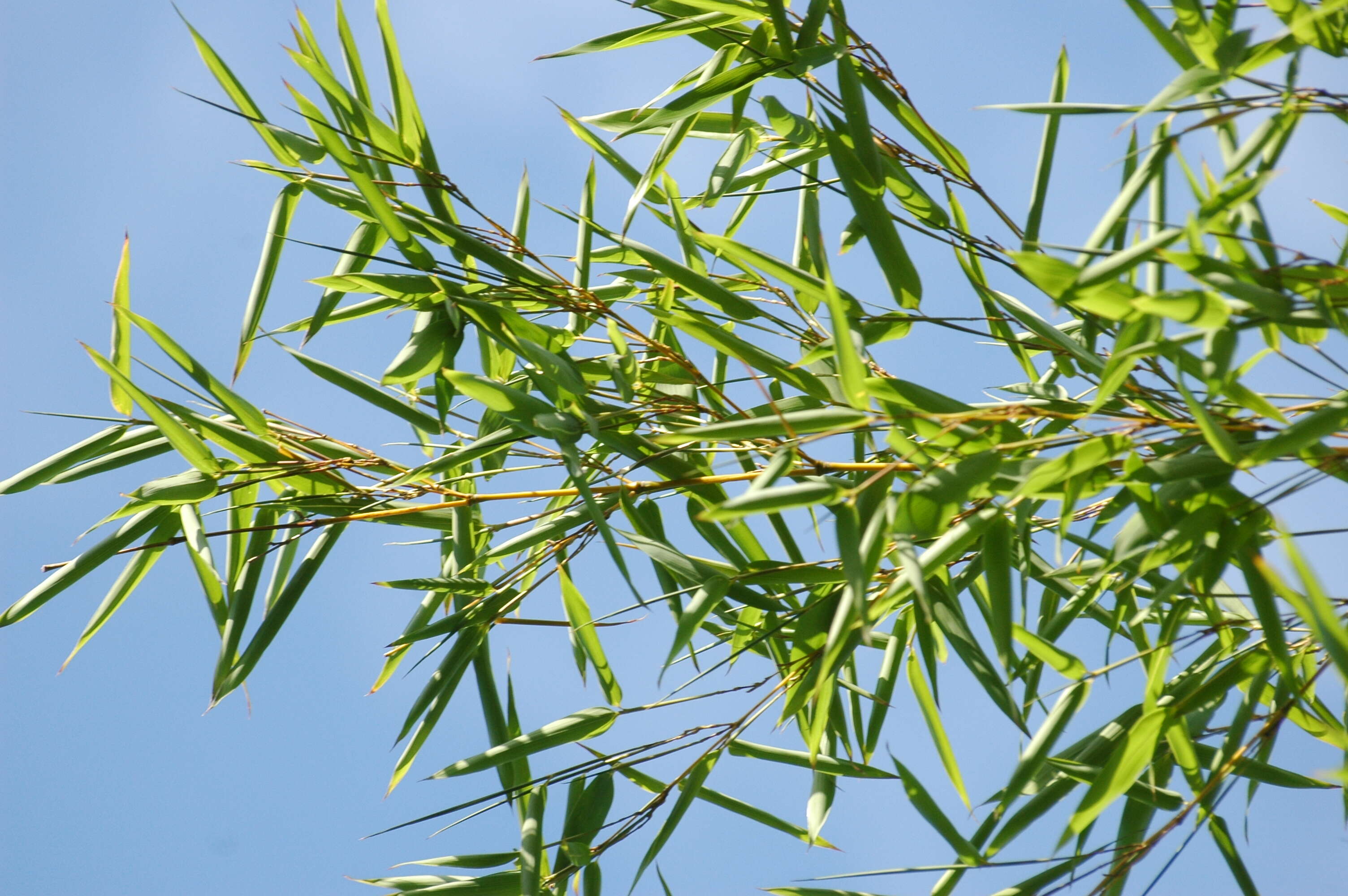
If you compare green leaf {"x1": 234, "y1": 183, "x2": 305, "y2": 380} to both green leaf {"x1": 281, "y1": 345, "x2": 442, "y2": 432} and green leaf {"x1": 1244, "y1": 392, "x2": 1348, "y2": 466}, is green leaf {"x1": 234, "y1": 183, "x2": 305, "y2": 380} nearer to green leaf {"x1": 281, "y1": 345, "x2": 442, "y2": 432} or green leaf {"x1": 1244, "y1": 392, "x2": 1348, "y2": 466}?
green leaf {"x1": 281, "y1": 345, "x2": 442, "y2": 432}

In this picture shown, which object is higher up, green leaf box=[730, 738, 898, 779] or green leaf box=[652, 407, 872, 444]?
green leaf box=[652, 407, 872, 444]

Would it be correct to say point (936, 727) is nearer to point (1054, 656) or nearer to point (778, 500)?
point (1054, 656)

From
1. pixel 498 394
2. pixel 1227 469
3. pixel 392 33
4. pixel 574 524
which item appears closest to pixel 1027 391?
pixel 1227 469

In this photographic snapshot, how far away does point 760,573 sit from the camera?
1.61 metres

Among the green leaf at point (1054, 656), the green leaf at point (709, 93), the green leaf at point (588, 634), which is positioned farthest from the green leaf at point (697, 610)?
the green leaf at point (709, 93)

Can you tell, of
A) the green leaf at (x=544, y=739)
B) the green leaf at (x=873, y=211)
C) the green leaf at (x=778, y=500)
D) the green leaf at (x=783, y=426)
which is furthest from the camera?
the green leaf at (x=544, y=739)

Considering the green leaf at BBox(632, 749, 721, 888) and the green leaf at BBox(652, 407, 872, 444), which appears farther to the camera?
the green leaf at BBox(632, 749, 721, 888)

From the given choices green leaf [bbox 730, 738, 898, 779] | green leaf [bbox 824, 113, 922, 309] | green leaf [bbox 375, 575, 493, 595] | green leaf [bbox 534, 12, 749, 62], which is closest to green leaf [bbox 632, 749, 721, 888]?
green leaf [bbox 730, 738, 898, 779]

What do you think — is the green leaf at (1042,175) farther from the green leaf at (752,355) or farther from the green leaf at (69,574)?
the green leaf at (69,574)

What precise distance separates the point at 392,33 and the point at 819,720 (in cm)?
129

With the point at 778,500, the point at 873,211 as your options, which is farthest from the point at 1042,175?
the point at 778,500

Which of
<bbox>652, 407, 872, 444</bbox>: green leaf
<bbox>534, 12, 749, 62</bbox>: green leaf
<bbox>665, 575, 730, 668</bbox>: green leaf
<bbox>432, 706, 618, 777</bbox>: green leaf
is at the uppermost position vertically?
<bbox>534, 12, 749, 62</bbox>: green leaf

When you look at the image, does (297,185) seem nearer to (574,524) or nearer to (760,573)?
(574,524)

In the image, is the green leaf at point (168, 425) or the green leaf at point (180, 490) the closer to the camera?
the green leaf at point (168, 425)
